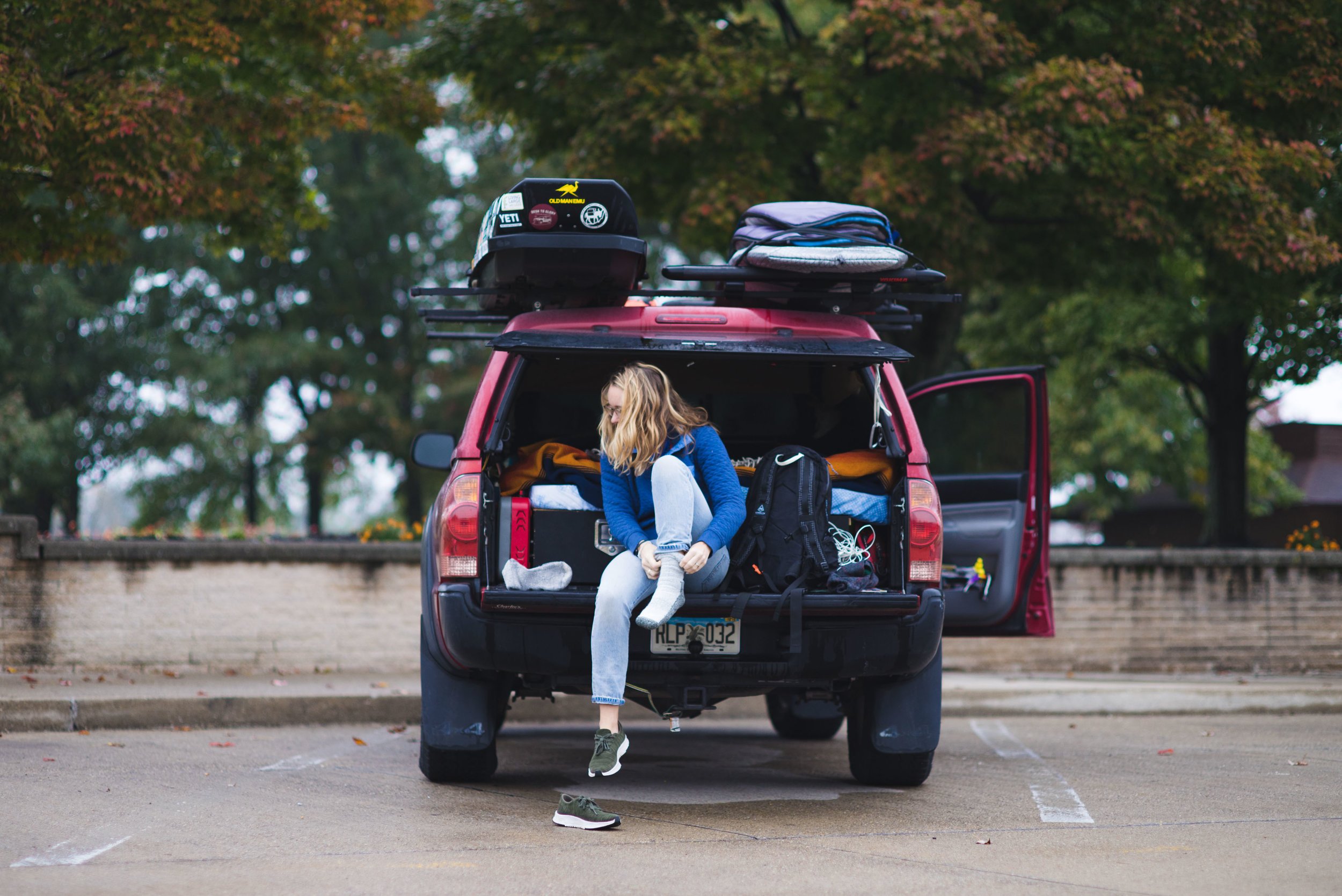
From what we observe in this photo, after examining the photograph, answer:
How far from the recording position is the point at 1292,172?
→ 1199 cm

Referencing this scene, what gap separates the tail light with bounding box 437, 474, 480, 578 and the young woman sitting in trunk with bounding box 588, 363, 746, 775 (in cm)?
53

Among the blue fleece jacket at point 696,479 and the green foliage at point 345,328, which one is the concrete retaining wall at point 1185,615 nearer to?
the blue fleece jacket at point 696,479

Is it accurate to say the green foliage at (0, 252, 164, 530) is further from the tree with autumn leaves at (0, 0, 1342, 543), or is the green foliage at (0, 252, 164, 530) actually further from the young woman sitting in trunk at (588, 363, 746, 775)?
the young woman sitting in trunk at (588, 363, 746, 775)

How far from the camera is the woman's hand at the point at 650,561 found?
5.19m

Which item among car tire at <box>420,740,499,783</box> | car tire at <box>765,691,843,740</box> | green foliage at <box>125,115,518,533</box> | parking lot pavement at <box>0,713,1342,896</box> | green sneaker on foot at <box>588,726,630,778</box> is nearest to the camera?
parking lot pavement at <box>0,713,1342,896</box>

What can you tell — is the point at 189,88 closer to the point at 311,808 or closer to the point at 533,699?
the point at 533,699

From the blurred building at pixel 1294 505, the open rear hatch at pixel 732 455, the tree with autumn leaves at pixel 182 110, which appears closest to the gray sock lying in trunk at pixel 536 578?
the open rear hatch at pixel 732 455

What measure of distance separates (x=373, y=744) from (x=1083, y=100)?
26.1ft

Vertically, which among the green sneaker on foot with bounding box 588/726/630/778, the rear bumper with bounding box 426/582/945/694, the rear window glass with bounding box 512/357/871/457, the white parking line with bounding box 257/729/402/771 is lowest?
the white parking line with bounding box 257/729/402/771

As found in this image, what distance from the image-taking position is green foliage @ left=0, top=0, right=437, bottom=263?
9180 mm

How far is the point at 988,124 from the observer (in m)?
11.5

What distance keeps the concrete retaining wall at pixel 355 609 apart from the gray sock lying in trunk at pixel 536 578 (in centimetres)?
641

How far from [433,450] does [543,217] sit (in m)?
1.36

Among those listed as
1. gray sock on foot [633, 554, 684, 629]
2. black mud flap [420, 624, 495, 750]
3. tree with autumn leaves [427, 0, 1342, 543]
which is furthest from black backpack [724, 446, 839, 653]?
tree with autumn leaves [427, 0, 1342, 543]
